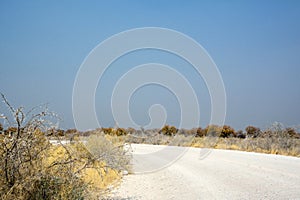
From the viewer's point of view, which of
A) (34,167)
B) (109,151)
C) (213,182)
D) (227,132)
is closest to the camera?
(34,167)

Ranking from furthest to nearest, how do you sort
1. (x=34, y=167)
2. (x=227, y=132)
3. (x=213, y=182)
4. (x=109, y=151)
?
(x=227, y=132) → (x=109, y=151) → (x=213, y=182) → (x=34, y=167)

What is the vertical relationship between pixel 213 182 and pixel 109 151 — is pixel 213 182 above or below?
below

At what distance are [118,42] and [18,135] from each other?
13.1 meters

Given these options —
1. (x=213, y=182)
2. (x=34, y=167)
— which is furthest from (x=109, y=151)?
(x=34, y=167)

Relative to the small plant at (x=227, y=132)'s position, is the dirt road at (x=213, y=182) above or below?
below

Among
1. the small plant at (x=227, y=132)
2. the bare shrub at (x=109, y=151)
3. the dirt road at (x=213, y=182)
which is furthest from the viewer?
the small plant at (x=227, y=132)

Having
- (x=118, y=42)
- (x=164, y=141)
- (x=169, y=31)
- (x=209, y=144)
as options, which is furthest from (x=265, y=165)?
(x=164, y=141)

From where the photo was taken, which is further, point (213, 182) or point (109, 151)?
point (109, 151)

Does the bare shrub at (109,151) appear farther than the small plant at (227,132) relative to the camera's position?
No

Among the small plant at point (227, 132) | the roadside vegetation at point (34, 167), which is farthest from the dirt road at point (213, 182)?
the small plant at point (227, 132)

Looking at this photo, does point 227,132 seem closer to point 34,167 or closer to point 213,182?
point 213,182

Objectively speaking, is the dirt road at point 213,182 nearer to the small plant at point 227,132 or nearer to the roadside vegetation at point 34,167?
the roadside vegetation at point 34,167

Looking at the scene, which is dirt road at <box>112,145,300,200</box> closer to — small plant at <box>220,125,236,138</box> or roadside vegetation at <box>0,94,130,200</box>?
roadside vegetation at <box>0,94,130,200</box>

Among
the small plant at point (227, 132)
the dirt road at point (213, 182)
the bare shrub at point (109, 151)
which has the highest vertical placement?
the small plant at point (227, 132)
